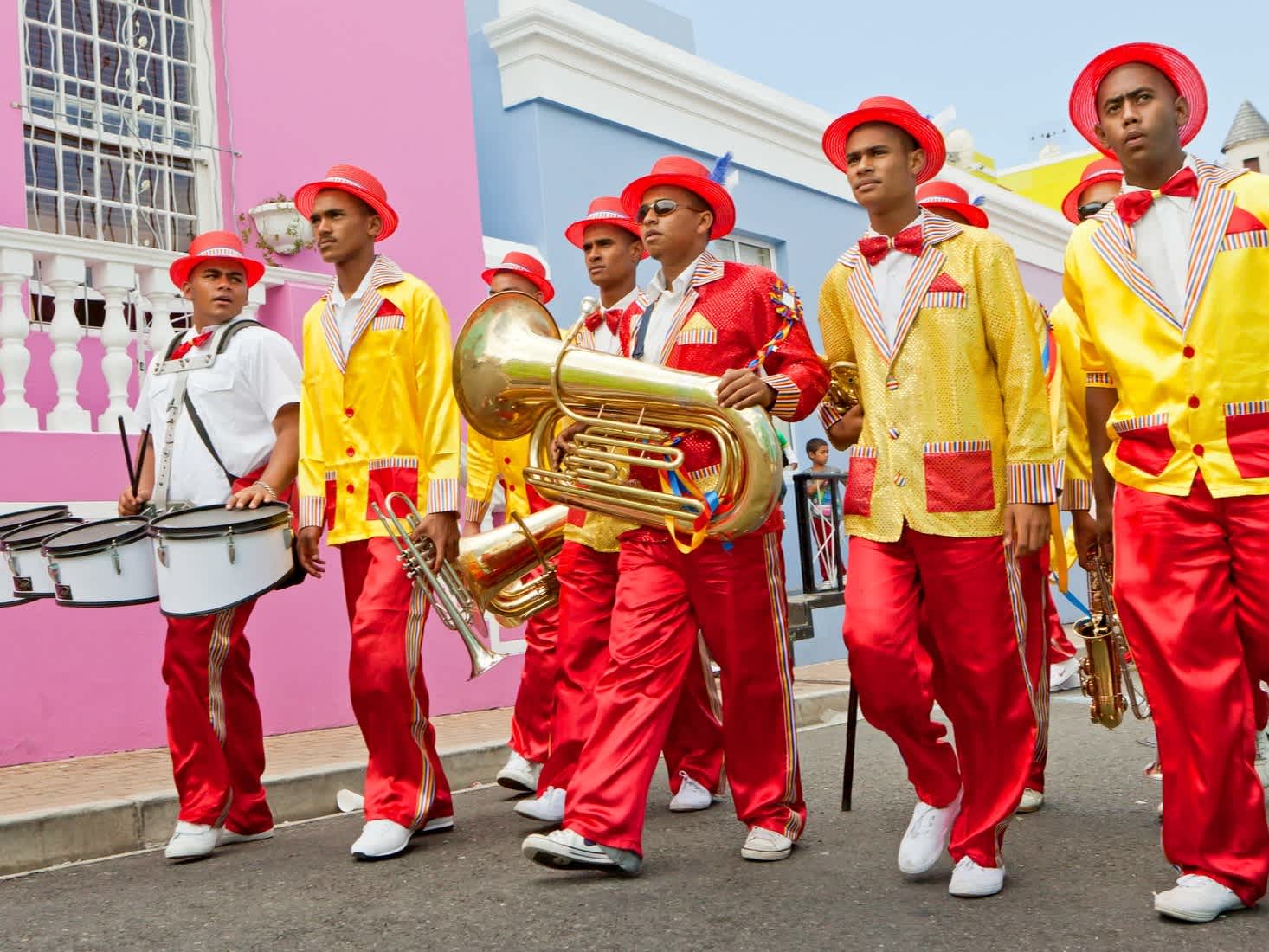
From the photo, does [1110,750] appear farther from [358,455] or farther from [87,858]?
[87,858]

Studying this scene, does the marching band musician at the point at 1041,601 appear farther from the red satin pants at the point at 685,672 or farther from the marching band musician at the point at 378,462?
the marching band musician at the point at 378,462

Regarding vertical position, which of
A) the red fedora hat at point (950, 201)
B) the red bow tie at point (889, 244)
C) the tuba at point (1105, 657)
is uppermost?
the red fedora hat at point (950, 201)

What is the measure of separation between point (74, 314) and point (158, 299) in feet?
1.56

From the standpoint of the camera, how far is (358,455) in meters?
5.38

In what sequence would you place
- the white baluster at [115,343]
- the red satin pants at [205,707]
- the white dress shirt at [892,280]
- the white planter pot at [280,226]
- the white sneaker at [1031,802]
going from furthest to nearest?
the white planter pot at [280,226], the white baluster at [115,343], the white sneaker at [1031,802], the red satin pants at [205,707], the white dress shirt at [892,280]

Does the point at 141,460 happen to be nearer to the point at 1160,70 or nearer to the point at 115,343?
the point at 115,343

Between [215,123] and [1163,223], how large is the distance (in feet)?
23.1

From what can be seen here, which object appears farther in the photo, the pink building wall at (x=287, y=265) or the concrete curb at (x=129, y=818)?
the pink building wall at (x=287, y=265)

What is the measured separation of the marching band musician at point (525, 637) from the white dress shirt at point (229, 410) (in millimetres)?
885

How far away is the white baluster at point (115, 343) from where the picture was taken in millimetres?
8023

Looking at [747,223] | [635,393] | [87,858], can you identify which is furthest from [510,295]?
[747,223]

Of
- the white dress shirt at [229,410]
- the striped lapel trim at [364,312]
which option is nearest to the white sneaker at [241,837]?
the white dress shirt at [229,410]

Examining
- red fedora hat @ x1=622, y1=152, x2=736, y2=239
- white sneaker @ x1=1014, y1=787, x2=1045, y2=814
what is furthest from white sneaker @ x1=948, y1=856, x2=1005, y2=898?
red fedora hat @ x1=622, y1=152, x2=736, y2=239

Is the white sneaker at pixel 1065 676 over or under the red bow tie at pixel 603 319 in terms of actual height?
under
